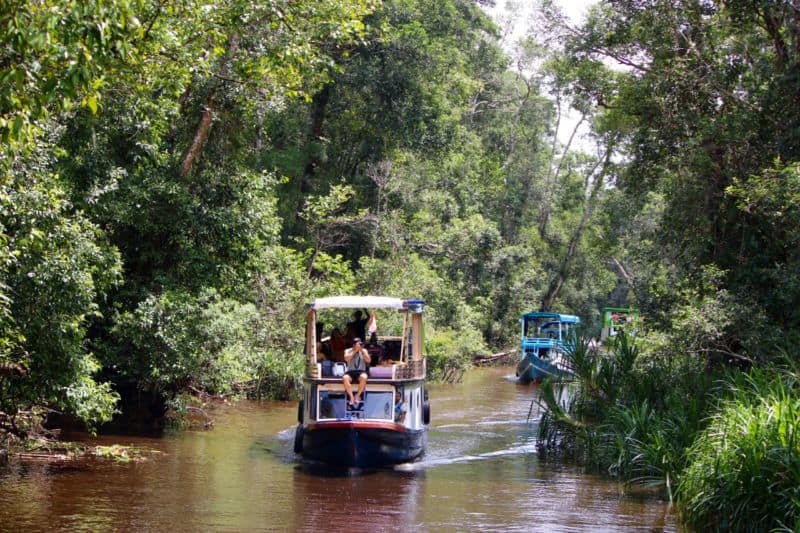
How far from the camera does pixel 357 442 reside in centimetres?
1306

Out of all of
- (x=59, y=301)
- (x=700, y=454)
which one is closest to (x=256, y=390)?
(x=59, y=301)

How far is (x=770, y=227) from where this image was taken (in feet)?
50.8

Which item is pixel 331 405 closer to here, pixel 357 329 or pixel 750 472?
pixel 357 329

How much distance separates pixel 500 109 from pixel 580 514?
1592 inches

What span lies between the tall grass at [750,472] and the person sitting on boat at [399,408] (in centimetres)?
470

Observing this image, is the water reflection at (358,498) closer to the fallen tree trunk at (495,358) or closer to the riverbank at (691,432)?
the riverbank at (691,432)

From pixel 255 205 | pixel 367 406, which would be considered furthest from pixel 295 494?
pixel 255 205

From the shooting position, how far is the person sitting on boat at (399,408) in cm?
1348

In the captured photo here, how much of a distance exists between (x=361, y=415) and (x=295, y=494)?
1997 mm

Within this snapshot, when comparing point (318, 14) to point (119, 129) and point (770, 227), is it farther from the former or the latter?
point (770, 227)

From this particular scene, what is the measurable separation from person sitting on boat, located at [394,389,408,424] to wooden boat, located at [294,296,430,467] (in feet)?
0.08

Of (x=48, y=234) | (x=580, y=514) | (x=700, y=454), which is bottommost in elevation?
(x=580, y=514)

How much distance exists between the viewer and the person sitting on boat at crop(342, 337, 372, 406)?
1323 cm

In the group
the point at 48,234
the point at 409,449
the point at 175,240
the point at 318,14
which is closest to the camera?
the point at 48,234
